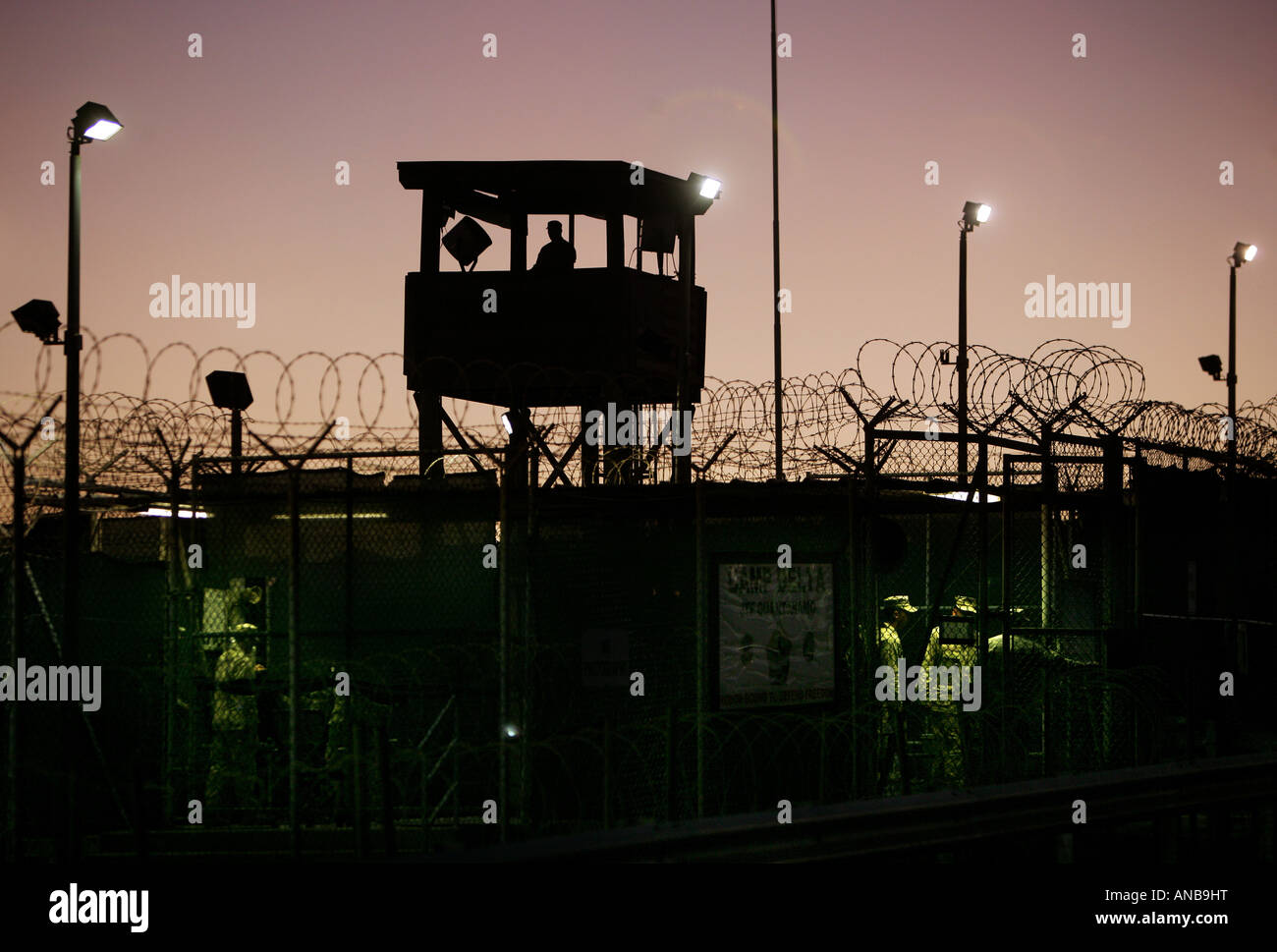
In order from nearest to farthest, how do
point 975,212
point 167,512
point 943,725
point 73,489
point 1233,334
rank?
point 73,489 → point 943,725 → point 167,512 → point 975,212 → point 1233,334

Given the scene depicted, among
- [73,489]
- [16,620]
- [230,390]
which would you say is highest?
[230,390]

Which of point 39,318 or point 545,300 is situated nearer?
point 39,318

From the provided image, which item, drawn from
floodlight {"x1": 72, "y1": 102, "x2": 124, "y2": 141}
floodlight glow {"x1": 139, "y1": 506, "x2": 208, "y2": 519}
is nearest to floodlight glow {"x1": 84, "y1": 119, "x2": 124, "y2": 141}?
floodlight {"x1": 72, "y1": 102, "x2": 124, "y2": 141}

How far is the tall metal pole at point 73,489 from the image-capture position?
8688 millimetres

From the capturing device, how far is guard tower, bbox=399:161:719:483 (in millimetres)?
19922

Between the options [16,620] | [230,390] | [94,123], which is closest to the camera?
[16,620]

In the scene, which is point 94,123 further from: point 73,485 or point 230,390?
point 230,390

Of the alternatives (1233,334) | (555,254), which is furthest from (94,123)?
(1233,334)

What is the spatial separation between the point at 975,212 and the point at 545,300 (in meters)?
6.03

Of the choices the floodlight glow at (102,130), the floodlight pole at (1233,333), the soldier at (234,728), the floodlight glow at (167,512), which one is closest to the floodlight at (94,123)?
the floodlight glow at (102,130)

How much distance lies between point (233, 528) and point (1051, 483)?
8062mm

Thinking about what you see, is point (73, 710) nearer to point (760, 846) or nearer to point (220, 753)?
point (220, 753)

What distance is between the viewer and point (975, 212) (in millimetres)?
19750

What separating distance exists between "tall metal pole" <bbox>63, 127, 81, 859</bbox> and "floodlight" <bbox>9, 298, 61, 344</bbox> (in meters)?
0.24
